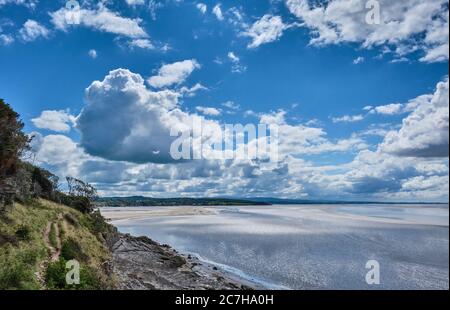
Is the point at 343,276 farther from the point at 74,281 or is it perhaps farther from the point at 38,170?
the point at 38,170

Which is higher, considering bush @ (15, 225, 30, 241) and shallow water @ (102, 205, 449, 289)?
bush @ (15, 225, 30, 241)

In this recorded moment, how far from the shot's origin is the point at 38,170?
66250mm

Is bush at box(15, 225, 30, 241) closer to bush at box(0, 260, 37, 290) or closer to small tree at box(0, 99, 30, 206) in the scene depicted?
small tree at box(0, 99, 30, 206)

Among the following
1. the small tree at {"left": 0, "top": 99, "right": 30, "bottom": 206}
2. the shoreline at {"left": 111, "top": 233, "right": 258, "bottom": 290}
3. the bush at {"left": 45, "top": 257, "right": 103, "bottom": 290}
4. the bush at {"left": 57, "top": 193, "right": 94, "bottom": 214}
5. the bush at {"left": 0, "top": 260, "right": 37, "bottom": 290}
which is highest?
the small tree at {"left": 0, "top": 99, "right": 30, "bottom": 206}

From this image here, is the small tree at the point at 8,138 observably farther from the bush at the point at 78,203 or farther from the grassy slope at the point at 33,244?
the bush at the point at 78,203

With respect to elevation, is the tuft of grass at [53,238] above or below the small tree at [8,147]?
below

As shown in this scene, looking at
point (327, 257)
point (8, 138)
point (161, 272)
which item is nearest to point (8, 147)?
point (8, 138)

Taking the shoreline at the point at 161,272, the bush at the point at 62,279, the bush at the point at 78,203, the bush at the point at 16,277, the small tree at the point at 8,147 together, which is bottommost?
the shoreline at the point at 161,272

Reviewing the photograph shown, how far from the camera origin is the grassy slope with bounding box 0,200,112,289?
23.2 m

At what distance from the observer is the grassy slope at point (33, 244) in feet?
76.0

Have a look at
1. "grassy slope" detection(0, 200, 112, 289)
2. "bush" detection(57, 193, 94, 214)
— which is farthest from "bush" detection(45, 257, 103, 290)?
"bush" detection(57, 193, 94, 214)

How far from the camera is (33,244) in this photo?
31.5 meters

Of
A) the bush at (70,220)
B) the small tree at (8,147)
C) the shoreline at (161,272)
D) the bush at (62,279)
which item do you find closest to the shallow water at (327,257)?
the shoreline at (161,272)
